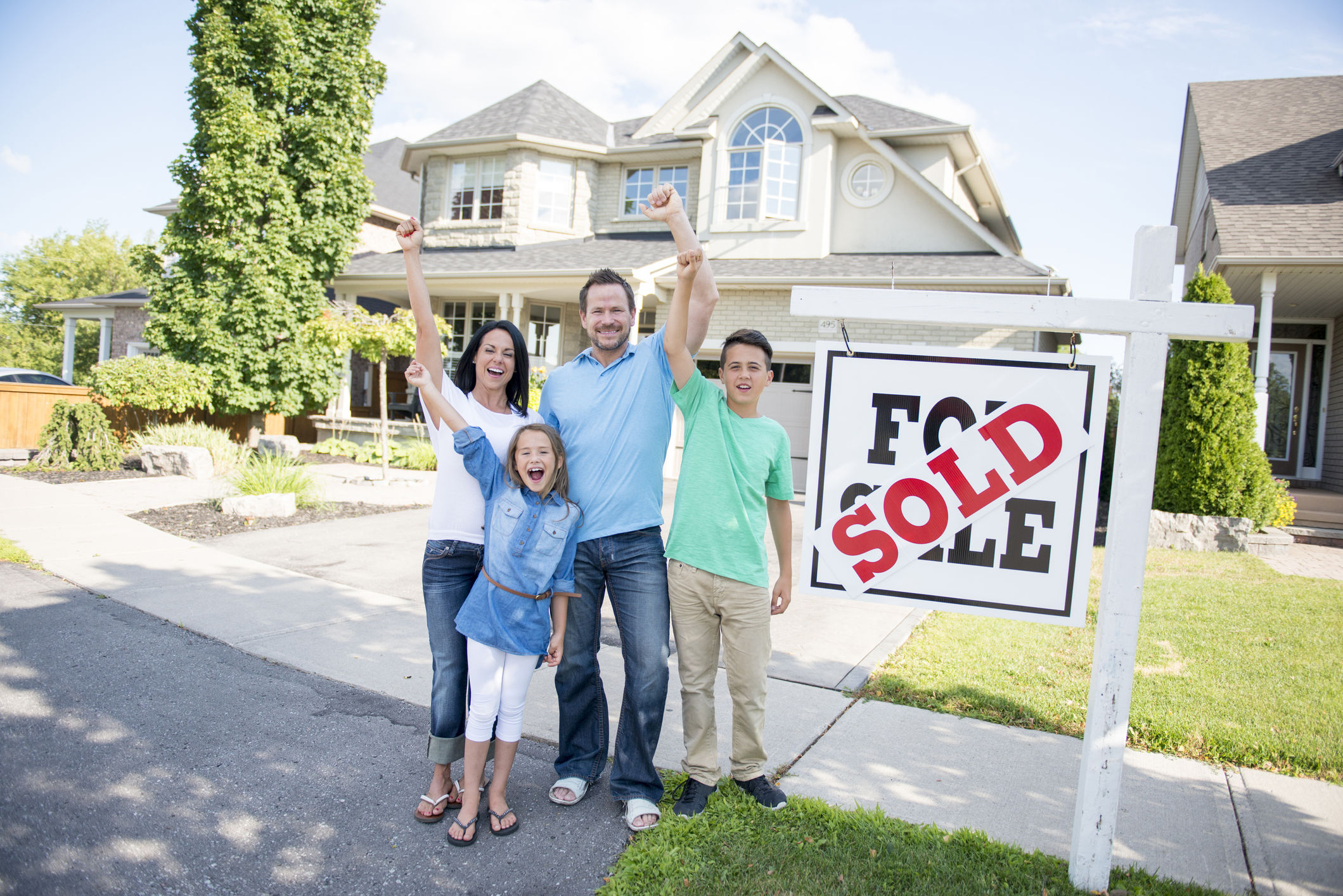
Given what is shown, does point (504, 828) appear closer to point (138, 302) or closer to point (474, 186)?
point (474, 186)

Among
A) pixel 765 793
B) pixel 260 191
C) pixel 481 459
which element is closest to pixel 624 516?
pixel 481 459

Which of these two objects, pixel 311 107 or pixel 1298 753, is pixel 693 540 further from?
pixel 311 107

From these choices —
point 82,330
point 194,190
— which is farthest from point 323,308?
point 82,330

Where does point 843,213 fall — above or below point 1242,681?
above

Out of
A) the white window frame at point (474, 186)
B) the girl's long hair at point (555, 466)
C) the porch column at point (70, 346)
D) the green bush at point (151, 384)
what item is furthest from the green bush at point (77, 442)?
the porch column at point (70, 346)

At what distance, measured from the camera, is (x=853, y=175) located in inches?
551

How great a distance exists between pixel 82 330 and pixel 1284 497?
50950 millimetres

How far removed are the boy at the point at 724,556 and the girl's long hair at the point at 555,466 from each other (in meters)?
0.43

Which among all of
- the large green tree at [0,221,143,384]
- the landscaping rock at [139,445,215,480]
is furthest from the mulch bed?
the large green tree at [0,221,143,384]

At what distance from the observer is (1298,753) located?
3.57 meters

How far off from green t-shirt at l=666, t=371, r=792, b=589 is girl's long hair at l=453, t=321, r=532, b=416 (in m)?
0.62

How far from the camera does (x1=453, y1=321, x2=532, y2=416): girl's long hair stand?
307 centimetres

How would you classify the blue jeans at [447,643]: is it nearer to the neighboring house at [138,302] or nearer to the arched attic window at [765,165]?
the arched attic window at [765,165]

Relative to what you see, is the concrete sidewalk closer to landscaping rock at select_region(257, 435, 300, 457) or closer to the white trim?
landscaping rock at select_region(257, 435, 300, 457)
